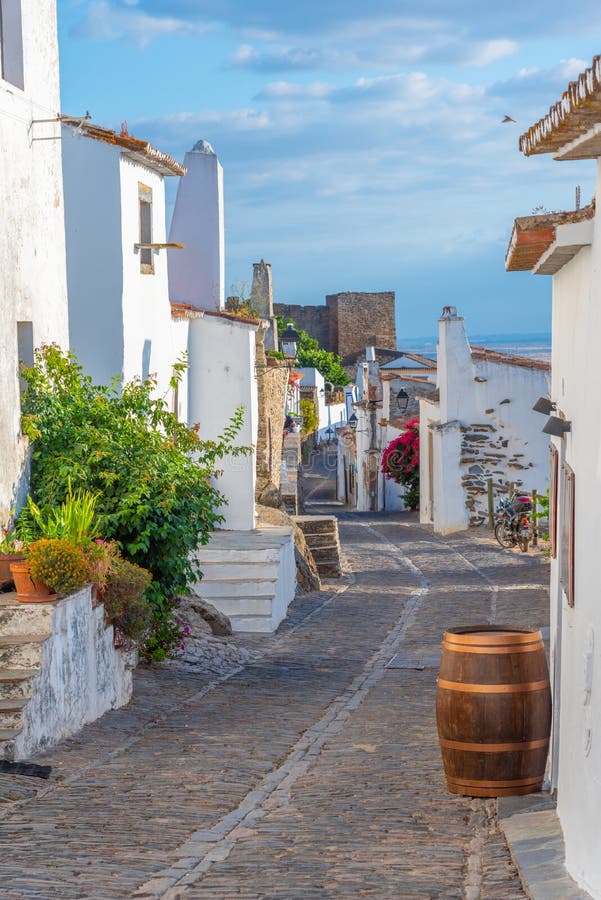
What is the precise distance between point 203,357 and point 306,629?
486cm

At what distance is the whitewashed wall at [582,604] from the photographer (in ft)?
17.8

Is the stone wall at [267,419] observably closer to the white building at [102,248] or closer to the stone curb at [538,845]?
the white building at [102,248]

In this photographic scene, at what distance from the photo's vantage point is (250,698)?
11750mm

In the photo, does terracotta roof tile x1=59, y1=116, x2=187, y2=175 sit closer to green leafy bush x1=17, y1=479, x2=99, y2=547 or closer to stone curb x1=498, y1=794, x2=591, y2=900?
green leafy bush x1=17, y1=479, x2=99, y2=547

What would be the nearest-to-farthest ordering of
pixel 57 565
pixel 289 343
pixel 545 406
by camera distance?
pixel 545 406 → pixel 57 565 → pixel 289 343

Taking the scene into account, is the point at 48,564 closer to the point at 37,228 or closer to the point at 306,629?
the point at 37,228

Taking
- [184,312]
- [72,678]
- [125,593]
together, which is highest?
[184,312]

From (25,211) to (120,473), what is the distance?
269cm

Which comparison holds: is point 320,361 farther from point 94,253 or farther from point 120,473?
point 120,473

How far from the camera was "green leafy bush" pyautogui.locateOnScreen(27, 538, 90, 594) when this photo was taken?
945 centimetres

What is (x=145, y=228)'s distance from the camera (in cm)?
1658

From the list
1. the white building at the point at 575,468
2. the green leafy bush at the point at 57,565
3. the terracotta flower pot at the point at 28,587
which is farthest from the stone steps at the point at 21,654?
the white building at the point at 575,468

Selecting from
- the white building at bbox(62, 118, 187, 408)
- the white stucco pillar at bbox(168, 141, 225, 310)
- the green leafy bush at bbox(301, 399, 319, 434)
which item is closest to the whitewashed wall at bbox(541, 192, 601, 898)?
the white building at bbox(62, 118, 187, 408)

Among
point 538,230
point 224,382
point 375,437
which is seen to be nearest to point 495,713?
point 538,230
